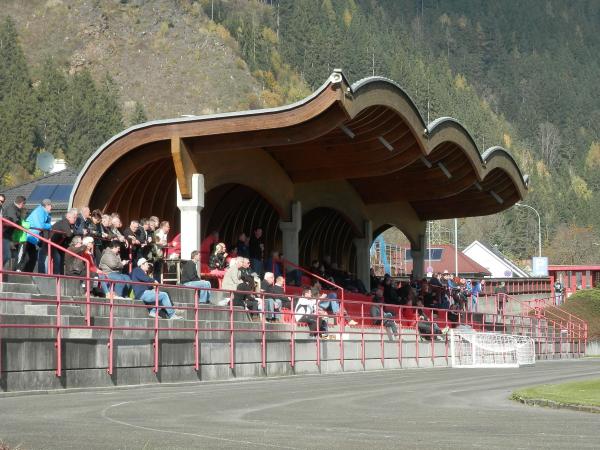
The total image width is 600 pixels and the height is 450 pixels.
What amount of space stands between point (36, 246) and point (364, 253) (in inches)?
926

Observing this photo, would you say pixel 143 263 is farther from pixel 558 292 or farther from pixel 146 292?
pixel 558 292

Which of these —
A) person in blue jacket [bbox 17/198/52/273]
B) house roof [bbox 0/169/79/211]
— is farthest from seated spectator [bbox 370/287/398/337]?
house roof [bbox 0/169/79/211]

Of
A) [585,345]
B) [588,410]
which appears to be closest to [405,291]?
[585,345]

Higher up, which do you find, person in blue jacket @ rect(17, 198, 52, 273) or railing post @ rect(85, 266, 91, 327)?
person in blue jacket @ rect(17, 198, 52, 273)

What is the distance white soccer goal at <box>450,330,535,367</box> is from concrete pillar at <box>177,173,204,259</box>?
406 inches

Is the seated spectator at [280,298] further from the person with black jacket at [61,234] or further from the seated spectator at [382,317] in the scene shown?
the person with black jacket at [61,234]

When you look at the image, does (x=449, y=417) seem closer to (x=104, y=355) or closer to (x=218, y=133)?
(x=104, y=355)

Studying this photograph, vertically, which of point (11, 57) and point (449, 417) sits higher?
point (11, 57)

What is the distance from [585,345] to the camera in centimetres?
5566

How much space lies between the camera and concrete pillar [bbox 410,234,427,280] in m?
49.3

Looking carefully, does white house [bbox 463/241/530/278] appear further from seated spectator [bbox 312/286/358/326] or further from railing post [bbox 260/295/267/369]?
railing post [bbox 260/295/267/369]

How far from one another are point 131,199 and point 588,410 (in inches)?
684

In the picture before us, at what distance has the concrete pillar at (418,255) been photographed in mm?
49344

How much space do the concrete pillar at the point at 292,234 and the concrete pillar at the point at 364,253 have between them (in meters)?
8.10
